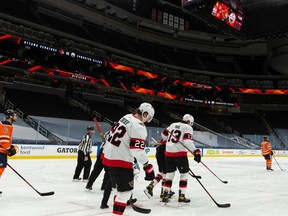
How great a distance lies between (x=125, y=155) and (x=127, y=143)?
142 millimetres

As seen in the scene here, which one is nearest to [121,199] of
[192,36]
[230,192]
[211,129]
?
[230,192]

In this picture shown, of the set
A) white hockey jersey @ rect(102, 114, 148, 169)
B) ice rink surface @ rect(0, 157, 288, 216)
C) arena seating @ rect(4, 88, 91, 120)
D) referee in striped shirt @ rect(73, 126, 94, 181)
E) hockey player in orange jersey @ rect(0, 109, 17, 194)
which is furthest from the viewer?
arena seating @ rect(4, 88, 91, 120)

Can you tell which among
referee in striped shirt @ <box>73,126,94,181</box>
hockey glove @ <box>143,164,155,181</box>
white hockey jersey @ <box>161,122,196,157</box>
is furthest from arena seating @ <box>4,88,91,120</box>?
hockey glove @ <box>143,164,155,181</box>

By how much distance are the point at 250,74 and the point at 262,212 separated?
35698mm

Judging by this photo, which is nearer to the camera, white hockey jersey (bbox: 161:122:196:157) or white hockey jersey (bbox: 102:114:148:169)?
white hockey jersey (bbox: 102:114:148:169)

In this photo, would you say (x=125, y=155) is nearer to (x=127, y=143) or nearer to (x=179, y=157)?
(x=127, y=143)

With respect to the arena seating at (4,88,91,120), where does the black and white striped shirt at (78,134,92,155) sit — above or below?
below

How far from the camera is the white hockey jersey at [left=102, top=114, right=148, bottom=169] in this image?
10.7 ft

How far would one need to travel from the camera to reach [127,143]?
3379 mm

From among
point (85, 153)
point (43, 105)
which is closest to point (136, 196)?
point (85, 153)

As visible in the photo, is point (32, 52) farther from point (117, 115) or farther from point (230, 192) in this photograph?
point (230, 192)

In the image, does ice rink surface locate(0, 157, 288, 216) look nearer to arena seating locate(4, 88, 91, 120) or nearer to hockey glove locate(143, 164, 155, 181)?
hockey glove locate(143, 164, 155, 181)

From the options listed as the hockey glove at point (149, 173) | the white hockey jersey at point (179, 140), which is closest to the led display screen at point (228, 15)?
the white hockey jersey at point (179, 140)

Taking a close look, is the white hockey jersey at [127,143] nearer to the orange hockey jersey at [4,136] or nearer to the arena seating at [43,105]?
the orange hockey jersey at [4,136]
